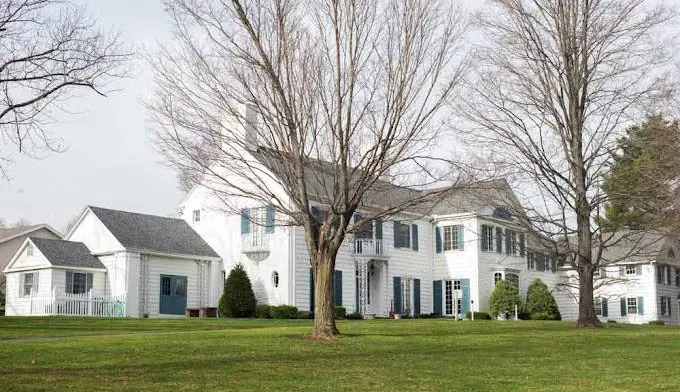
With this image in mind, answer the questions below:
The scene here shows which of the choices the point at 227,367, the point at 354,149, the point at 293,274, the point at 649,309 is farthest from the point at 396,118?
the point at 649,309

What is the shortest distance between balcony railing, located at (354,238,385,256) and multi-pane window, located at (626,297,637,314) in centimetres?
2212

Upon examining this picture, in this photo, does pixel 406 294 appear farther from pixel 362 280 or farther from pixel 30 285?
pixel 30 285

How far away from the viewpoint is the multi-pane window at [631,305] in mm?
Answer: 51781

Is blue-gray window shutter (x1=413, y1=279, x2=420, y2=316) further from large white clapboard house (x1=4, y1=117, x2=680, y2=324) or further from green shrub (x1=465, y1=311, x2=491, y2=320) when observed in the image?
green shrub (x1=465, y1=311, x2=491, y2=320)

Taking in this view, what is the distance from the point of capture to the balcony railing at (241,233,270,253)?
115 ft

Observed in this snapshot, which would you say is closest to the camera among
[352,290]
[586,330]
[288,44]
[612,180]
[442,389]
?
[442,389]

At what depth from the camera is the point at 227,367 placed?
12461 millimetres

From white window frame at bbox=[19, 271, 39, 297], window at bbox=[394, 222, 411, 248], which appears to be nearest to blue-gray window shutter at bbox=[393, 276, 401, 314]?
window at bbox=[394, 222, 411, 248]

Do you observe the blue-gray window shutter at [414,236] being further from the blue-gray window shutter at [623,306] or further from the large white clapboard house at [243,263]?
the blue-gray window shutter at [623,306]

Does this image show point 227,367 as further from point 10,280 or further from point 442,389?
point 10,280

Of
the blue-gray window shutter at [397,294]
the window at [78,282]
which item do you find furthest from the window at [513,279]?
the window at [78,282]

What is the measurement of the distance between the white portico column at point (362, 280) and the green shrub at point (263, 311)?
17.9 ft

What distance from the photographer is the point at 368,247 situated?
37.2 metres

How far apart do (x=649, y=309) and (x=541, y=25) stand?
32.8 metres
